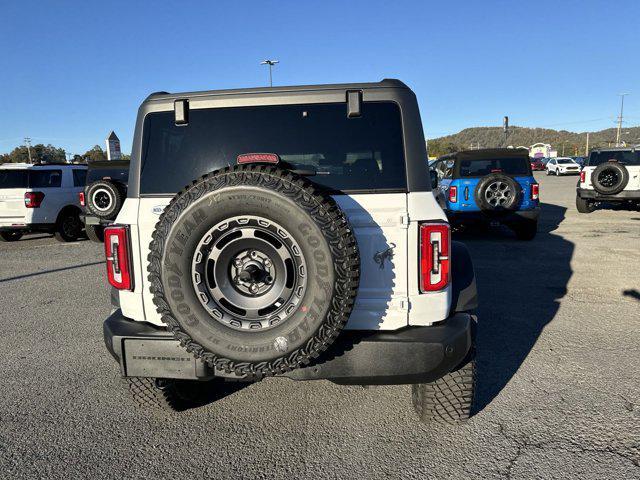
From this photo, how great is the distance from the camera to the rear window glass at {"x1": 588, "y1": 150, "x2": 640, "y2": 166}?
40.9ft

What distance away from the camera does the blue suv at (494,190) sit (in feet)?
29.0

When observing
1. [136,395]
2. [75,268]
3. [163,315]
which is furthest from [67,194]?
[163,315]

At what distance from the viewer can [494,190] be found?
888 cm

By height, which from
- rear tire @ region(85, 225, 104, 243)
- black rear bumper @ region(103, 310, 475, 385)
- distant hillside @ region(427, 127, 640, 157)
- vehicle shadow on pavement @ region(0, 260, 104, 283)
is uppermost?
distant hillside @ region(427, 127, 640, 157)

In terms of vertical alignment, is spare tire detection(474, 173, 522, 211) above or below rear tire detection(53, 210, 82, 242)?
above

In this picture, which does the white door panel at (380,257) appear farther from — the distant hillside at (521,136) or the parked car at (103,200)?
the distant hillside at (521,136)

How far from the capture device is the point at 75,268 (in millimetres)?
8031

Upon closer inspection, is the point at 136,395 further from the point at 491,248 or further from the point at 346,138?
the point at 491,248

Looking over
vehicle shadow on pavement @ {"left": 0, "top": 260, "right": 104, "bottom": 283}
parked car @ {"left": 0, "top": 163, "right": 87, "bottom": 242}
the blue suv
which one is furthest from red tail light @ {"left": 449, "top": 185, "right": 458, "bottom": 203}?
parked car @ {"left": 0, "top": 163, "right": 87, "bottom": 242}

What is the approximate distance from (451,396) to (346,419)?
687 millimetres

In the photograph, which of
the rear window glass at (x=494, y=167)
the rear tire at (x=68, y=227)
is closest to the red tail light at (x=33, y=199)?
the rear tire at (x=68, y=227)

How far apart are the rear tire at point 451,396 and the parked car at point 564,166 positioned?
4188 cm

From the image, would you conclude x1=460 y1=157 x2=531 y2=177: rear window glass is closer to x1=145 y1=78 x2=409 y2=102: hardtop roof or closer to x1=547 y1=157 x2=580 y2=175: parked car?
x1=145 y1=78 x2=409 y2=102: hardtop roof

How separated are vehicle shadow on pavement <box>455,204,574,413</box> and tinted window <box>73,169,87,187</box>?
30.6 feet
